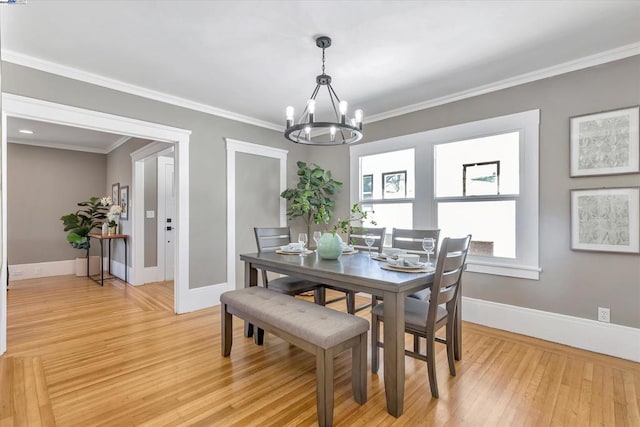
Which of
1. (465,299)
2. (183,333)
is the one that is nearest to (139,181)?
(183,333)

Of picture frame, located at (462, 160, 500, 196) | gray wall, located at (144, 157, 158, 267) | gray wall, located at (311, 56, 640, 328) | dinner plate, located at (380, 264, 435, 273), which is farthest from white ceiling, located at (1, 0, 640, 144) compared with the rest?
gray wall, located at (144, 157, 158, 267)

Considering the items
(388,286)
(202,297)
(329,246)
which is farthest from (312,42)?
(202,297)

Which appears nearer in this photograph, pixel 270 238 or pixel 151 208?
pixel 270 238

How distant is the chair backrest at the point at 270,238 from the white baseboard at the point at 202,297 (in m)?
1.18

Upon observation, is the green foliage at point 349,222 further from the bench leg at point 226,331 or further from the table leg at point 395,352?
the bench leg at point 226,331

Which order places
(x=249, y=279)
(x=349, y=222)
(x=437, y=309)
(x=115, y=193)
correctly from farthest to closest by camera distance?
1. (x=115, y=193)
2. (x=349, y=222)
3. (x=249, y=279)
4. (x=437, y=309)

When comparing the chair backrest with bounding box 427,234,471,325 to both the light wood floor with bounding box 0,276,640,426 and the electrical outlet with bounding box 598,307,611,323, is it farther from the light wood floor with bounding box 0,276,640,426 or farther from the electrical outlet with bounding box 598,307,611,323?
the electrical outlet with bounding box 598,307,611,323

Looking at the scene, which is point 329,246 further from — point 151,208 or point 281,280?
point 151,208

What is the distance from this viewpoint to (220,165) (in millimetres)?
4113

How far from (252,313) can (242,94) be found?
99.6 inches

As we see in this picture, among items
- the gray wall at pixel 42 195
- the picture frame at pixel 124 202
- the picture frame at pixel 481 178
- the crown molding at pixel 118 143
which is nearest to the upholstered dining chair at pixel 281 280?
the picture frame at pixel 481 178

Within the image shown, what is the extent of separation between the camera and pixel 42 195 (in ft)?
19.3

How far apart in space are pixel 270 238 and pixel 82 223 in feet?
14.1

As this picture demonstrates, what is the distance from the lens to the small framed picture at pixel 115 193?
19.4ft
